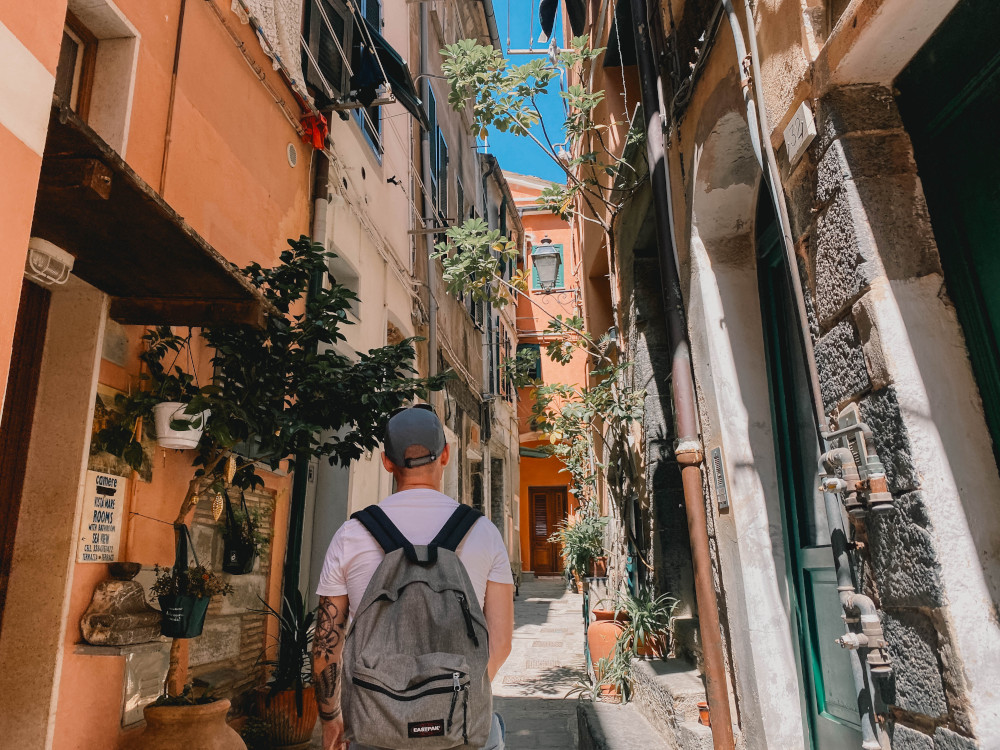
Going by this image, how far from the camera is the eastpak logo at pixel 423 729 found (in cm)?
165

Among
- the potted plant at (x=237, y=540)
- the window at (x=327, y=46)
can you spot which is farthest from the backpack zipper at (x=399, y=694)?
the window at (x=327, y=46)

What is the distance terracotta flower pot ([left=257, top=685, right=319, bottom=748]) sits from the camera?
4234mm

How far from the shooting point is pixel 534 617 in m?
11.4

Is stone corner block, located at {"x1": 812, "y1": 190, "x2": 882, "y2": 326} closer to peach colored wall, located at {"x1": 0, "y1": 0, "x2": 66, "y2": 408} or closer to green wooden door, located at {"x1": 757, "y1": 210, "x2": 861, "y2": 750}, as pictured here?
green wooden door, located at {"x1": 757, "y1": 210, "x2": 861, "y2": 750}

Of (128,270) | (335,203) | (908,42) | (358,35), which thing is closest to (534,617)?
(335,203)

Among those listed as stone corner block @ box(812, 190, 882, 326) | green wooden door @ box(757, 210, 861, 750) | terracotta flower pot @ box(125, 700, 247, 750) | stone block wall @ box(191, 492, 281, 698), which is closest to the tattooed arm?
terracotta flower pot @ box(125, 700, 247, 750)

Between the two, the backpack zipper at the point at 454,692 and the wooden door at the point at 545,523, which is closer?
the backpack zipper at the point at 454,692

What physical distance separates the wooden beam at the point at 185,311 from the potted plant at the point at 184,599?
1.20 meters

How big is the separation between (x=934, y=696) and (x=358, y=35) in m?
7.12

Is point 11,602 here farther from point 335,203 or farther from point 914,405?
point 335,203

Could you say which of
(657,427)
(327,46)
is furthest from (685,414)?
(327,46)

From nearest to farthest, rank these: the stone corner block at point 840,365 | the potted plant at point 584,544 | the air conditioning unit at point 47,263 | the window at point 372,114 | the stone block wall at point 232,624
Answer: the stone corner block at point 840,365, the air conditioning unit at point 47,263, the stone block wall at point 232,624, the potted plant at point 584,544, the window at point 372,114

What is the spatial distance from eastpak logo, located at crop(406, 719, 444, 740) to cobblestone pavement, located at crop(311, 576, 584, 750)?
134 inches

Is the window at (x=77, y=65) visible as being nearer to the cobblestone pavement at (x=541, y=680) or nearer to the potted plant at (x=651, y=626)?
the potted plant at (x=651, y=626)
